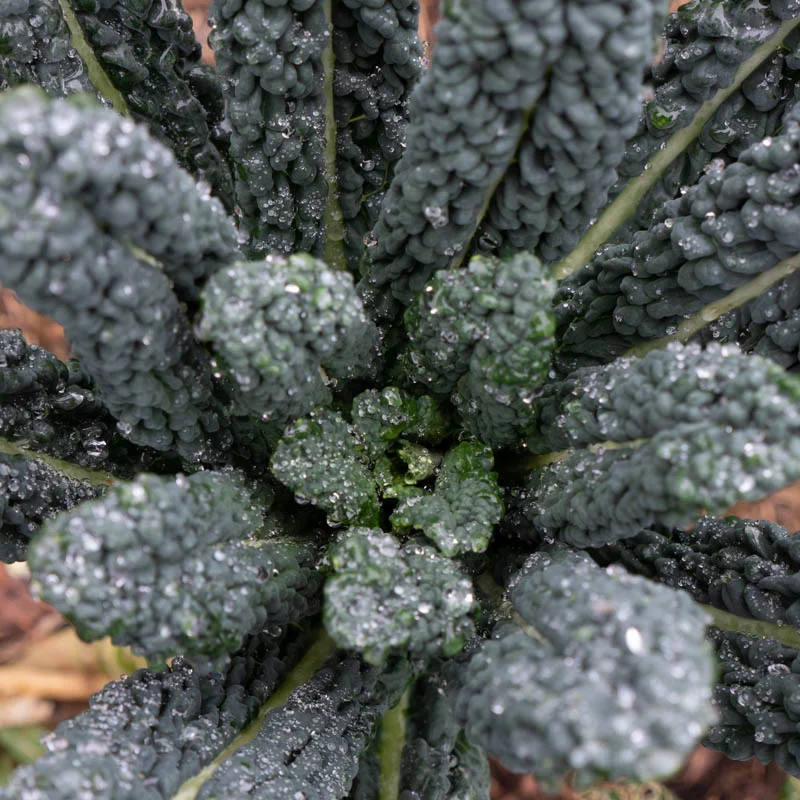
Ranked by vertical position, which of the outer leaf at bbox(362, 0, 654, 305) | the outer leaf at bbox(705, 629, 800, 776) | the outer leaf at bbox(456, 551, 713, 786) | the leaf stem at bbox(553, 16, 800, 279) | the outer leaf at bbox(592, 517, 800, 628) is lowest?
the outer leaf at bbox(456, 551, 713, 786)

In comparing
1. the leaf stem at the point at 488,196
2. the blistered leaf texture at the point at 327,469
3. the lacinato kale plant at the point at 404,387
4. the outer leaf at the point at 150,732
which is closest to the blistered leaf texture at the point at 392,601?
the lacinato kale plant at the point at 404,387

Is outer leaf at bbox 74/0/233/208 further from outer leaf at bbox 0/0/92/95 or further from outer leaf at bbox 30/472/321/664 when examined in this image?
outer leaf at bbox 30/472/321/664

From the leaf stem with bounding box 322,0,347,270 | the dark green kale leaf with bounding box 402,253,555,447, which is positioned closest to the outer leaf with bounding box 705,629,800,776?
the dark green kale leaf with bounding box 402,253,555,447

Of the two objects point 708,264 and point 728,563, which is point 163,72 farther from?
point 728,563

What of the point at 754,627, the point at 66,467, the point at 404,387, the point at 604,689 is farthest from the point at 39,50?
the point at 754,627

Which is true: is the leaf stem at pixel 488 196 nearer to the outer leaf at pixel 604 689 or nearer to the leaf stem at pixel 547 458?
the leaf stem at pixel 547 458

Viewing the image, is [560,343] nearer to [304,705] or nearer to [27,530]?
[304,705]

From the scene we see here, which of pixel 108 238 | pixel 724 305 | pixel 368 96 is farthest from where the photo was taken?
pixel 368 96
